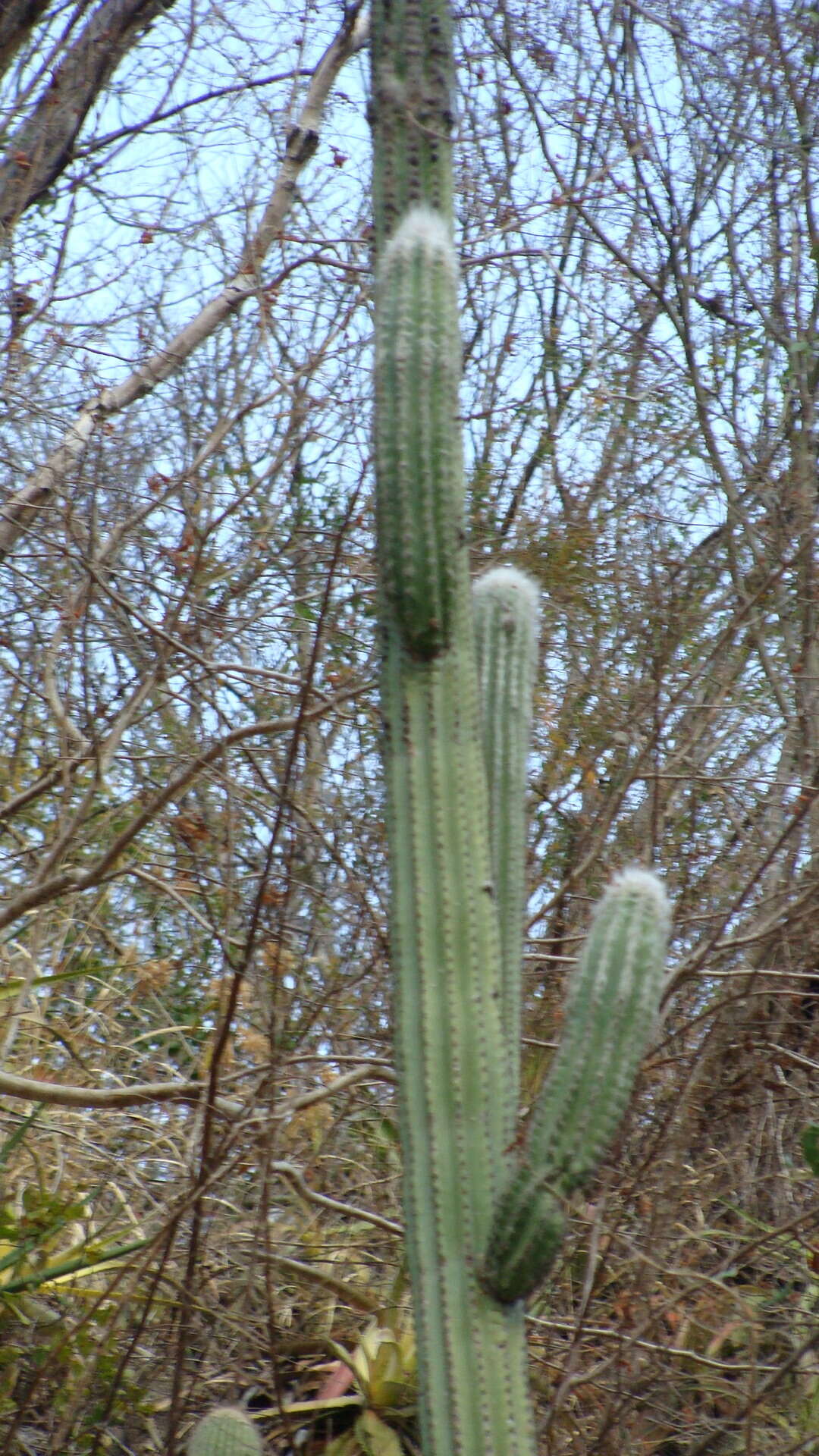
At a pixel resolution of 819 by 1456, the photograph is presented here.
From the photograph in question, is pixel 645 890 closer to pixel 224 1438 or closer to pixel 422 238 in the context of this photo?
pixel 422 238

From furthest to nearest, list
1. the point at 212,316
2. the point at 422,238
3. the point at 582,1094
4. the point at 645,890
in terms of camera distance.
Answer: the point at 212,316 < the point at 422,238 < the point at 645,890 < the point at 582,1094

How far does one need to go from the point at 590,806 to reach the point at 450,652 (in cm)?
206

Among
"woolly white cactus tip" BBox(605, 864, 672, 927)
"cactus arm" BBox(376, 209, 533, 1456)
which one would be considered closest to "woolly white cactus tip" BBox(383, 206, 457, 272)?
"cactus arm" BBox(376, 209, 533, 1456)

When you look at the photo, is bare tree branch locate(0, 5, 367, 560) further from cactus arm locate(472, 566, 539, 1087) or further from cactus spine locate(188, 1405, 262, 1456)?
cactus spine locate(188, 1405, 262, 1456)

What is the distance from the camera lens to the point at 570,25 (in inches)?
210

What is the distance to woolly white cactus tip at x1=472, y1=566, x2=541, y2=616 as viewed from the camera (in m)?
2.46

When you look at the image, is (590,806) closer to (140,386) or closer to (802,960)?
(802,960)

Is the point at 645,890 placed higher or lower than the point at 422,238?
lower

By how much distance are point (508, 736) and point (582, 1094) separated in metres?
0.65

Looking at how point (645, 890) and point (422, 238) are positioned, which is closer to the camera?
point (645, 890)

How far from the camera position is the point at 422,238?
7.07 ft

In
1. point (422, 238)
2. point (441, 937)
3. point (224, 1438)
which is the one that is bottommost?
point (224, 1438)

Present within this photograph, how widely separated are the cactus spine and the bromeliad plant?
0.71 meters

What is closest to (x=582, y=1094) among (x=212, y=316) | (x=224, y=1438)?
(x=224, y=1438)
